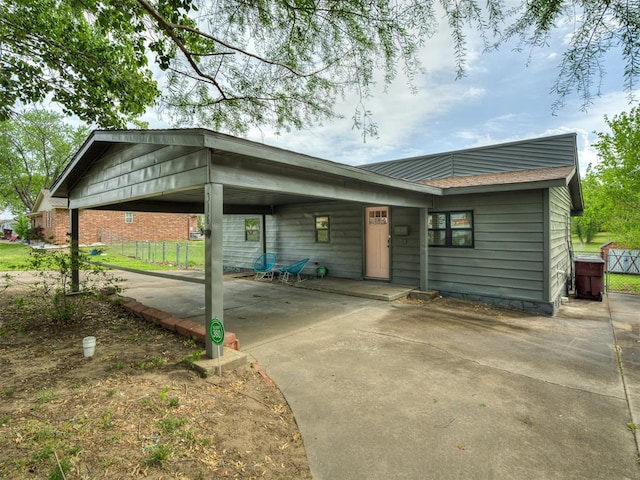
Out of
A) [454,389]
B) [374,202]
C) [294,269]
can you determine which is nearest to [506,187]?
[374,202]

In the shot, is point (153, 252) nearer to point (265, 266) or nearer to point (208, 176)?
point (265, 266)

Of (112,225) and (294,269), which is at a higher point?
(112,225)

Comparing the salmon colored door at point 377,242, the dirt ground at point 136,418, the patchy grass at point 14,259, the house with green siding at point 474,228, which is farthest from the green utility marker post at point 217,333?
the salmon colored door at point 377,242

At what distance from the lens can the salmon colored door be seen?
871 centimetres

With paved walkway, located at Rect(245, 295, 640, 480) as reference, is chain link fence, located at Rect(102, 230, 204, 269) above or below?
above

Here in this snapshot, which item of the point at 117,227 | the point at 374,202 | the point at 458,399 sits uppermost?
the point at 117,227

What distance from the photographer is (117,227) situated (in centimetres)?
2131

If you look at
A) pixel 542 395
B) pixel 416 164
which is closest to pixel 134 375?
pixel 542 395

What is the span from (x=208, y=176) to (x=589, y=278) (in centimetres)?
967

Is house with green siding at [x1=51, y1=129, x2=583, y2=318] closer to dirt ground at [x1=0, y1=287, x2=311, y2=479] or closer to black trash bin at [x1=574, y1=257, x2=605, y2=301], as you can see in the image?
dirt ground at [x1=0, y1=287, x2=311, y2=479]

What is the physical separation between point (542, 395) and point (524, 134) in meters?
7.26

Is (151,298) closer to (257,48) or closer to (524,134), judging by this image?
(257,48)

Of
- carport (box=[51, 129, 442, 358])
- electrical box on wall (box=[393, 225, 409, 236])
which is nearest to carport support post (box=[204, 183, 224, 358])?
carport (box=[51, 129, 442, 358])

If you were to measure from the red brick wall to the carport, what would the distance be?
1239cm
